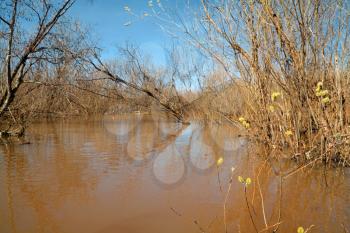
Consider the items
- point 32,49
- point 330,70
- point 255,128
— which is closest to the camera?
point 330,70

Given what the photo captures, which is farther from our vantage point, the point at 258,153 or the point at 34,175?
the point at 258,153

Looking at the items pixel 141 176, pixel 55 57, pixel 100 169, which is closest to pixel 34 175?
pixel 100 169

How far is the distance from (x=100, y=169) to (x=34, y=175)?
78 centimetres

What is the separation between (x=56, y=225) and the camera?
2.28m

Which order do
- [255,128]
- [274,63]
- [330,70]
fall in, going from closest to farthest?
1. [330,70]
2. [274,63]
3. [255,128]

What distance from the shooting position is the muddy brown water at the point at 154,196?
91.3 inches

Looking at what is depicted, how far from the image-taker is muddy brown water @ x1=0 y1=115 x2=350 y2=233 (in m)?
2.32

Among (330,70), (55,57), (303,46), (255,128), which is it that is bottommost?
(255,128)

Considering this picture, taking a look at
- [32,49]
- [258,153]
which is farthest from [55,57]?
[258,153]

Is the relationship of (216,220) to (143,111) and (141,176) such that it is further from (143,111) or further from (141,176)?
(143,111)

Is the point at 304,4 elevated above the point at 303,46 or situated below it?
above

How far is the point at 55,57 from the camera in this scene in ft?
22.4

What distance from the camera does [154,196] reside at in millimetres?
2988

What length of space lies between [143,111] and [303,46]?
20.6 meters
